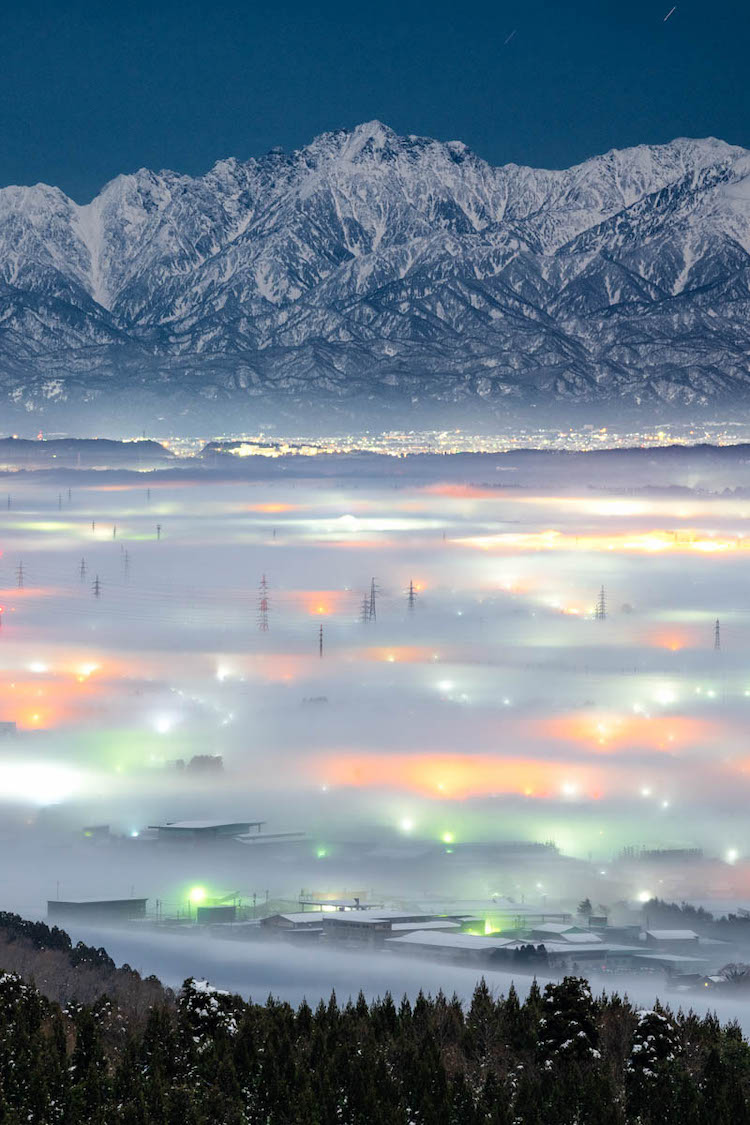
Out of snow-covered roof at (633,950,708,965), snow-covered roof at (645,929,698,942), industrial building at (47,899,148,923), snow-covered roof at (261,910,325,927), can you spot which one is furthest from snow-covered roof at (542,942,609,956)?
industrial building at (47,899,148,923)

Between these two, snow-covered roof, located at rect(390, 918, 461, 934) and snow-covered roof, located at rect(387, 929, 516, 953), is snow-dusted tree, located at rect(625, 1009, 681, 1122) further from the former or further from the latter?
snow-covered roof, located at rect(390, 918, 461, 934)

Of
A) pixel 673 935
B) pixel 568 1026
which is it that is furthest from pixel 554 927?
pixel 568 1026

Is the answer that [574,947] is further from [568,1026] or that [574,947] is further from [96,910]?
[568,1026]

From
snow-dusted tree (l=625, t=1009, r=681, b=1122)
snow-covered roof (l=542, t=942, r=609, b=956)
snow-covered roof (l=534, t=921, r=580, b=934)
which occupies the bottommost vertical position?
snow-covered roof (l=542, t=942, r=609, b=956)

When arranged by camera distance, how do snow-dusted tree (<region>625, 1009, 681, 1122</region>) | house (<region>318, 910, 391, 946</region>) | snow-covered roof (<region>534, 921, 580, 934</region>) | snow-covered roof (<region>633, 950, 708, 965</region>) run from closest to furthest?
snow-dusted tree (<region>625, 1009, 681, 1122</region>), snow-covered roof (<region>633, 950, 708, 965</region>), house (<region>318, 910, 391, 946</region>), snow-covered roof (<region>534, 921, 580, 934</region>)

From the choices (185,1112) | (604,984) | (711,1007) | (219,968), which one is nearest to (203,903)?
(219,968)

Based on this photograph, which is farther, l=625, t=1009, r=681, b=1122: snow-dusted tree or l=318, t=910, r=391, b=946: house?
l=318, t=910, r=391, b=946: house

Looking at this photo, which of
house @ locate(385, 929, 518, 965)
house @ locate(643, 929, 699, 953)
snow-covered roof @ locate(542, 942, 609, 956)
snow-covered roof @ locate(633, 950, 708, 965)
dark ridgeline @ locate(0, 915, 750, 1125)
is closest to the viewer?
dark ridgeline @ locate(0, 915, 750, 1125)

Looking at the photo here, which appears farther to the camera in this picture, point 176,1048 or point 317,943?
point 317,943

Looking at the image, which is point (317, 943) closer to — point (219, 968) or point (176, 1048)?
point (219, 968)

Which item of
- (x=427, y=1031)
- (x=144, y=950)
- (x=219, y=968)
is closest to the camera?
(x=427, y=1031)
